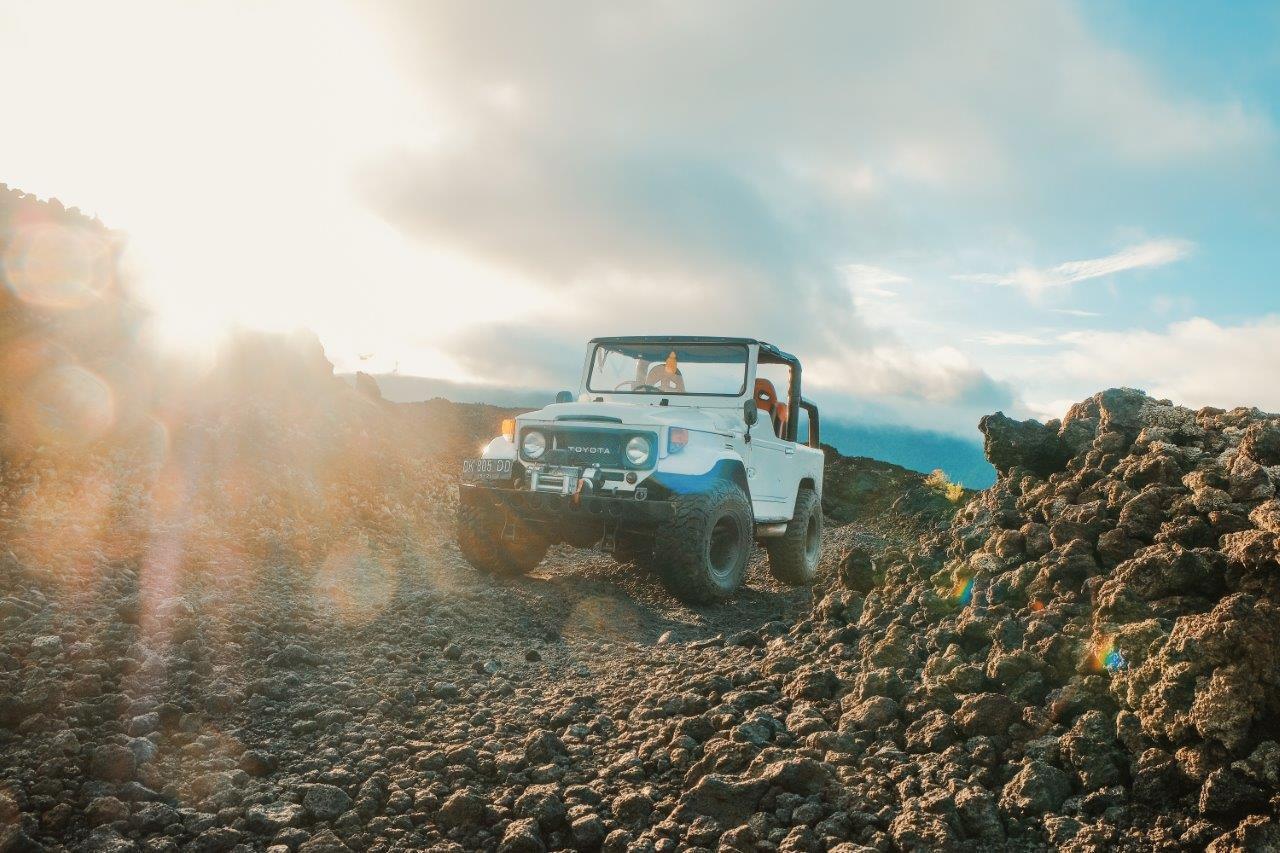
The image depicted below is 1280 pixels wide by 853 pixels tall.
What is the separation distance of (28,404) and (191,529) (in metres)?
2.72

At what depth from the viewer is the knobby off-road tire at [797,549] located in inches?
366

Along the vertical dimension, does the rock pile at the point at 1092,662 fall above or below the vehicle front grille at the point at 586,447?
below

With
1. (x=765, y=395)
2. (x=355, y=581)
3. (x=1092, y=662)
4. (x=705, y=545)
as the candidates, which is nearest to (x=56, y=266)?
(x=355, y=581)

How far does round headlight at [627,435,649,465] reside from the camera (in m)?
7.13

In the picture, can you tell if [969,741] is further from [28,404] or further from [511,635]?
[28,404]

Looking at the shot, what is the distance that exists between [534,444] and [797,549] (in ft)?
11.0

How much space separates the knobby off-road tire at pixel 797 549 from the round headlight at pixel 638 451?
106 inches

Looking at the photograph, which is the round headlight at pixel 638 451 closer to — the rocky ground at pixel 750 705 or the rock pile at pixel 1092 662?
the rocky ground at pixel 750 705

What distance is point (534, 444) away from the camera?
771 centimetres

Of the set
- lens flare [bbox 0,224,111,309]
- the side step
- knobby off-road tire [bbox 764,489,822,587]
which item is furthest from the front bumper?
lens flare [bbox 0,224,111,309]

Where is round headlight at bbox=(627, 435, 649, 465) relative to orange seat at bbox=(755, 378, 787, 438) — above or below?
below

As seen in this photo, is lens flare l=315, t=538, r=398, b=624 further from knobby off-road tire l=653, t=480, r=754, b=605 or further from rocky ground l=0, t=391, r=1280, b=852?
knobby off-road tire l=653, t=480, r=754, b=605

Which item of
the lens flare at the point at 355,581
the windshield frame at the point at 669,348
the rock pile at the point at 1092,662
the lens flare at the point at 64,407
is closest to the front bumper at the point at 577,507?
the lens flare at the point at 355,581

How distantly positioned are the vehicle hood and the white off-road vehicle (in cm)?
2
